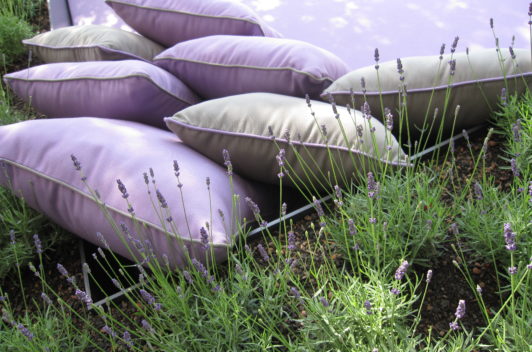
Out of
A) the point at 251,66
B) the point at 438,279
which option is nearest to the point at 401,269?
the point at 438,279

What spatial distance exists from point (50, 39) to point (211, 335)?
1652mm

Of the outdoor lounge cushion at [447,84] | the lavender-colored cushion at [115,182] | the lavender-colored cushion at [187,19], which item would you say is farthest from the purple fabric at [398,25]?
the lavender-colored cushion at [115,182]

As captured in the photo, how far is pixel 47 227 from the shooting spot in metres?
1.57

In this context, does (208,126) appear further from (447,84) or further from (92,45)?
(92,45)

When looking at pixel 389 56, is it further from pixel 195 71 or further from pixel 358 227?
pixel 358 227

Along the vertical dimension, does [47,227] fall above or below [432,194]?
below

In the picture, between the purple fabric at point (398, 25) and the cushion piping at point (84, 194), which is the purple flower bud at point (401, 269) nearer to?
the cushion piping at point (84, 194)

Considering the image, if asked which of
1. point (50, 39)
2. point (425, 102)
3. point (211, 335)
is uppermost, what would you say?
point (50, 39)

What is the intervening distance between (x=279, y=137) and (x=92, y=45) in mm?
1040

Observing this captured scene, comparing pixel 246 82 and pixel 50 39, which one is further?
pixel 50 39

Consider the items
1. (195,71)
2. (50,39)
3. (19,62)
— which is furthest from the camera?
(19,62)

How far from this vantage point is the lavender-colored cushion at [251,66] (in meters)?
1.62

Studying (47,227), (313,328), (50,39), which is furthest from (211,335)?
(50,39)

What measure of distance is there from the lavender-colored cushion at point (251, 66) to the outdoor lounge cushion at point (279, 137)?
153mm
